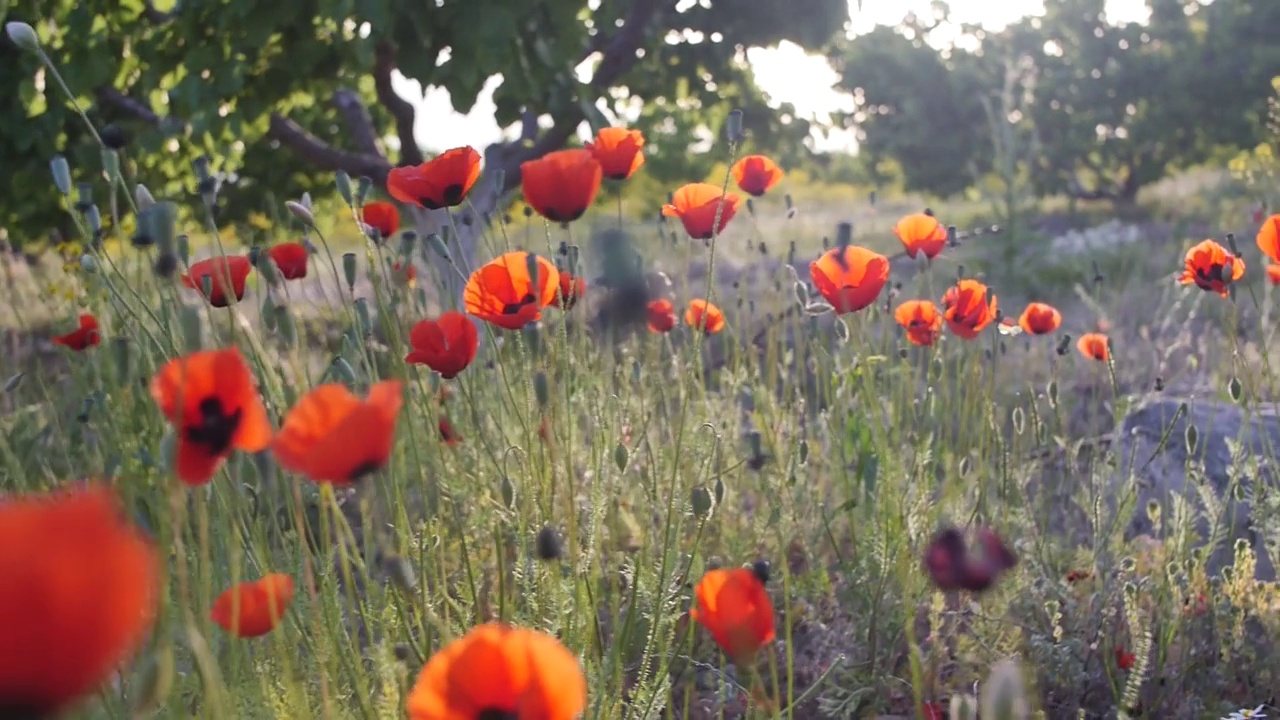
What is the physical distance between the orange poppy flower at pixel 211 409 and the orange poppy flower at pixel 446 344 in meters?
0.57

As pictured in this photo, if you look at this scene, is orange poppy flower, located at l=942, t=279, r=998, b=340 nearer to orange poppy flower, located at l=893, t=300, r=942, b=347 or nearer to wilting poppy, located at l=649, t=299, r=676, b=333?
orange poppy flower, located at l=893, t=300, r=942, b=347

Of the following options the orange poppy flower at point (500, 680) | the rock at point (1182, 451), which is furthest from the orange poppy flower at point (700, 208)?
the rock at point (1182, 451)

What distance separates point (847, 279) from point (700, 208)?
0.28 metres

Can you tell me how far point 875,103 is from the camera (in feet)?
66.5

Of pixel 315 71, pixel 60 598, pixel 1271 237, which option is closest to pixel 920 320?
pixel 1271 237

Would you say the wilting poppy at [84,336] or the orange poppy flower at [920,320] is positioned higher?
the wilting poppy at [84,336]

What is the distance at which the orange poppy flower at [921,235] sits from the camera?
92.9 inches

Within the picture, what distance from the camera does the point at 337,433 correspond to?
932 millimetres

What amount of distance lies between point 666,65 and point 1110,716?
18.0 ft

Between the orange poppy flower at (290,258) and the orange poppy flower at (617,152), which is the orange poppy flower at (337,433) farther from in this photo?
the orange poppy flower at (290,258)

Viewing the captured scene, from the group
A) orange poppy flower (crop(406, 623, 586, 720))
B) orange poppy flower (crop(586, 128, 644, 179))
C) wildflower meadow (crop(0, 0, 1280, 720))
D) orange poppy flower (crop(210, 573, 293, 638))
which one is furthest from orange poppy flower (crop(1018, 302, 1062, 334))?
orange poppy flower (crop(406, 623, 586, 720))

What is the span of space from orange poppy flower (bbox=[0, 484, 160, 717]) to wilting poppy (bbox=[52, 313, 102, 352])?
2.22m

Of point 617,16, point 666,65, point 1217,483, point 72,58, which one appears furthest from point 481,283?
point 666,65

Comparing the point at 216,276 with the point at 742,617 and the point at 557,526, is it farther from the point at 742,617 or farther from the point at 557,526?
the point at 742,617
